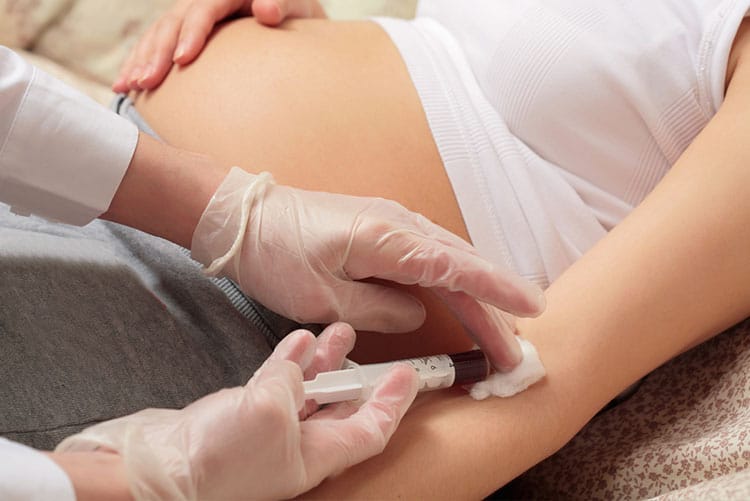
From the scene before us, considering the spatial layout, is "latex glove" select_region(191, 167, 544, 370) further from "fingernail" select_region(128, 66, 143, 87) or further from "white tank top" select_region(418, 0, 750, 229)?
"fingernail" select_region(128, 66, 143, 87)

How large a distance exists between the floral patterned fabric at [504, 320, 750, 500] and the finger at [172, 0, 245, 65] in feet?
2.28

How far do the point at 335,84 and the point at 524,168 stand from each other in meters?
0.25

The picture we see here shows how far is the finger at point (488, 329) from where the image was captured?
0.79 meters

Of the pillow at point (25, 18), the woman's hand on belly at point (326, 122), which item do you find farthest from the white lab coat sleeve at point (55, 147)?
the pillow at point (25, 18)

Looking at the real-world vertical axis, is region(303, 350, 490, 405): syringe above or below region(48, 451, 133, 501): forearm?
below

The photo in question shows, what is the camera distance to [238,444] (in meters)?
0.59

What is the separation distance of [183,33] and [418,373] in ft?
2.02

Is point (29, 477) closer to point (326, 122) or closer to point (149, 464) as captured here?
point (149, 464)

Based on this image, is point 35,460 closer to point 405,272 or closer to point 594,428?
point 405,272

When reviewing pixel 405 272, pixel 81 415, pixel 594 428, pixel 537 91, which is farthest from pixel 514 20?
pixel 81 415

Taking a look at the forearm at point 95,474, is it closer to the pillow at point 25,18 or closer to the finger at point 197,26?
the finger at point 197,26

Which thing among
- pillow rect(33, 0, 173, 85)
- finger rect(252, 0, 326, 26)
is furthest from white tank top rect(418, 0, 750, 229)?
pillow rect(33, 0, 173, 85)

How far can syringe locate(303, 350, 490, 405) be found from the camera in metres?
0.72

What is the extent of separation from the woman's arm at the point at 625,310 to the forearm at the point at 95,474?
0.90 feet
